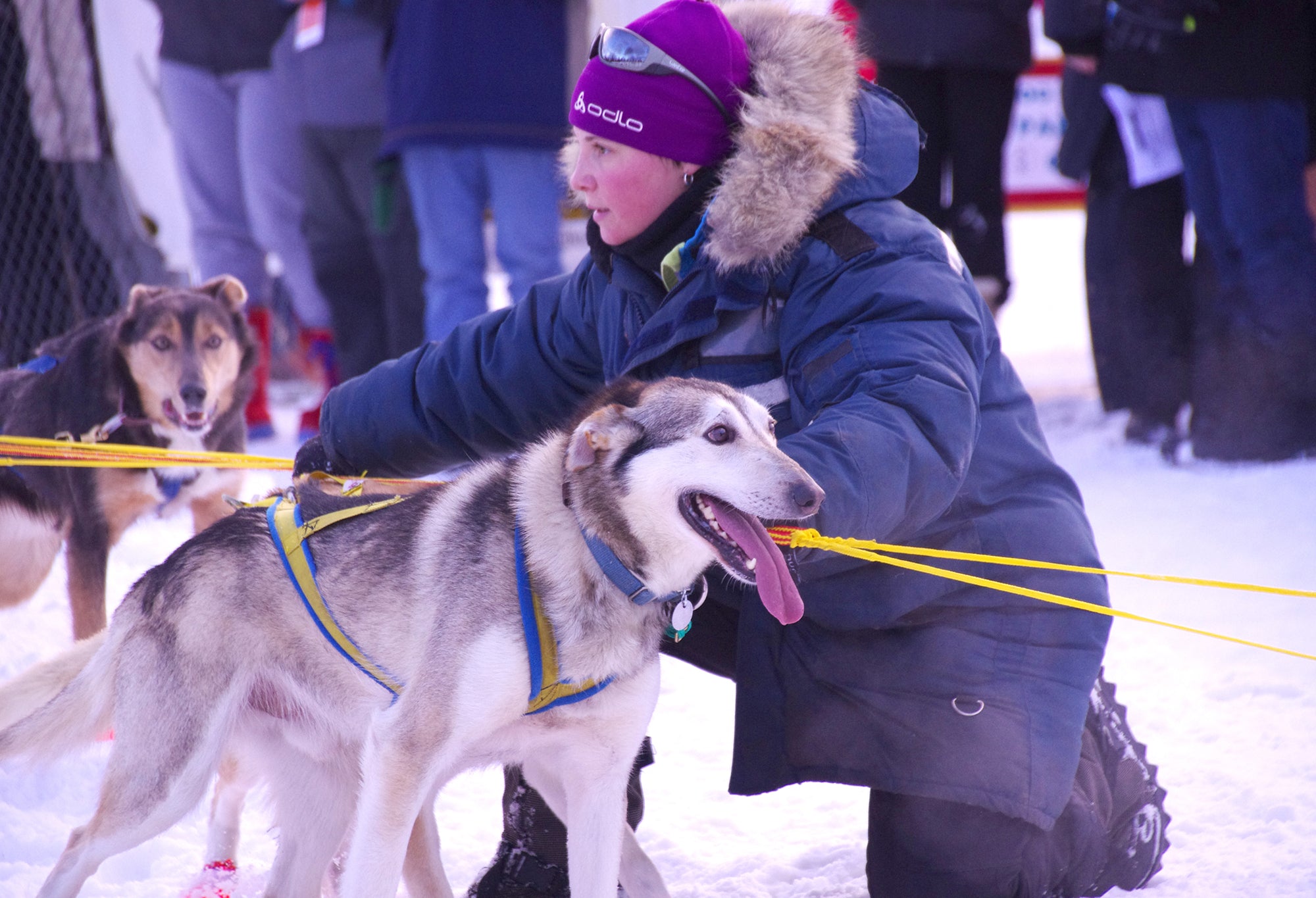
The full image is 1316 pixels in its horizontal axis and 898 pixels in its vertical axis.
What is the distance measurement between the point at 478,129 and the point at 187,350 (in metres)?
1.73

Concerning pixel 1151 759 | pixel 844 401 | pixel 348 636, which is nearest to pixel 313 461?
pixel 348 636

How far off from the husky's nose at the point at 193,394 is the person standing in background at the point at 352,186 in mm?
1957

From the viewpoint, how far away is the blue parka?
199cm

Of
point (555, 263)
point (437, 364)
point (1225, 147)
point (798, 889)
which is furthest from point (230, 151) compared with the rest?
point (798, 889)

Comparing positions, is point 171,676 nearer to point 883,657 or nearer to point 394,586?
point 394,586

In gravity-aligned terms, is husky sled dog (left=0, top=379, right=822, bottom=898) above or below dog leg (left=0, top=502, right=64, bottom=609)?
above

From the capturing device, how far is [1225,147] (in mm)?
4469

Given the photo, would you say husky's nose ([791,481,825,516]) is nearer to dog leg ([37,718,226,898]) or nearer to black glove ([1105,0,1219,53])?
dog leg ([37,718,226,898])

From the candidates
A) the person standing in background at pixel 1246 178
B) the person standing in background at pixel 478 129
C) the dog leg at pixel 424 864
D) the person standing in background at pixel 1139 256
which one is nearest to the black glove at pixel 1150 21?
the person standing in background at pixel 1246 178

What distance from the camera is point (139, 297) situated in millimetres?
3578

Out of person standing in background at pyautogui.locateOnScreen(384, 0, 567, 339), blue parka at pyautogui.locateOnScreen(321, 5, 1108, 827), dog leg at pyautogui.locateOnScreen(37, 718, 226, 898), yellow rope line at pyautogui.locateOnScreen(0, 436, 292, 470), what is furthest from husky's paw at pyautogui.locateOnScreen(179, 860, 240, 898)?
person standing in background at pyautogui.locateOnScreen(384, 0, 567, 339)

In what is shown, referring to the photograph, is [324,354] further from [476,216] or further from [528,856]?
[528,856]

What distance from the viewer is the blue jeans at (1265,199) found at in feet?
14.5

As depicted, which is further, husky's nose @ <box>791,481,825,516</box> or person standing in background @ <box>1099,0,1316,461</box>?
person standing in background @ <box>1099,0,1316,461</box>
